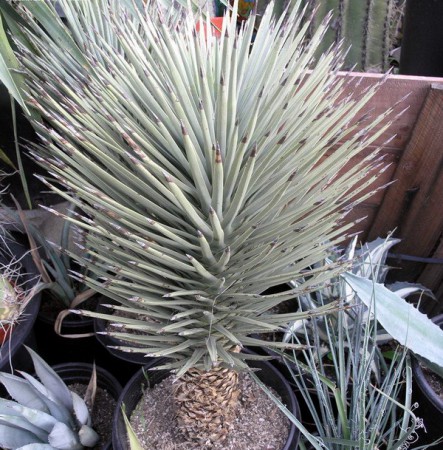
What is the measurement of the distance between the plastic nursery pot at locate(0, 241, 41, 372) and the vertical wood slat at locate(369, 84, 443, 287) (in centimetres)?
83

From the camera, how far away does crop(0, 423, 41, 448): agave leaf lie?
33.1 inches

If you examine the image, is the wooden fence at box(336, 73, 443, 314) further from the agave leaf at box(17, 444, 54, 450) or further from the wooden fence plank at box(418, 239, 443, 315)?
the agave leaf at box(17, 444, 54, 450)

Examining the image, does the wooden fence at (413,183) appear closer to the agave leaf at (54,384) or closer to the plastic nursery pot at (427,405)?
the plastic nursery pot at (427,405)

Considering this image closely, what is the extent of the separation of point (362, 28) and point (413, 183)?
530 millimetres

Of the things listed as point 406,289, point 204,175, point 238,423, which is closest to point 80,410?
point 238,423

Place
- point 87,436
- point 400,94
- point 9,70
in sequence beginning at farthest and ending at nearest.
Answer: point 400,94 < point 87,436 < point 9,70

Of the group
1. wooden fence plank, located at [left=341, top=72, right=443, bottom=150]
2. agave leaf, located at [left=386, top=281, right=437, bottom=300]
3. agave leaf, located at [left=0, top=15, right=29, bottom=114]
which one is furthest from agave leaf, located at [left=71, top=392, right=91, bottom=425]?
wooden fence plank, located at [left=341, top=72, right=443, bottom=150]

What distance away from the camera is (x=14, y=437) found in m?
0.85

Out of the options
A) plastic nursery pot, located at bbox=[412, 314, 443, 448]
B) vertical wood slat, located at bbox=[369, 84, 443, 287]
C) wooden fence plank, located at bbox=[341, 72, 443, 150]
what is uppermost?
wooden fence plank, located at bbox=[341, 72, 443, 150]

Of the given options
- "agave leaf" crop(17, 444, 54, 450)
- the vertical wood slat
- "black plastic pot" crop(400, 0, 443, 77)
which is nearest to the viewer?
"agave leaf" crop(17, 444, 54, 450)

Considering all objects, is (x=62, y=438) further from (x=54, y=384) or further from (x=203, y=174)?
(x=203, y=174)

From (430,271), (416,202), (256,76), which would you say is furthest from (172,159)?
(430,271)

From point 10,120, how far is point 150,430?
781mm

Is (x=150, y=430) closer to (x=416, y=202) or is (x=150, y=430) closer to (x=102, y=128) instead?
(x=102, y=128)
